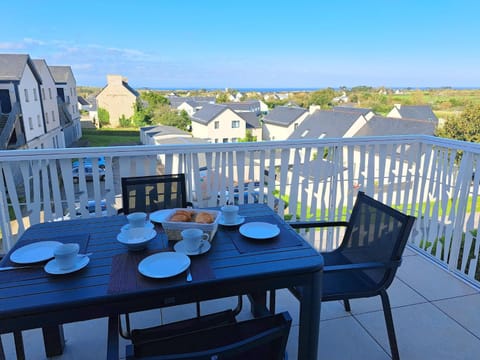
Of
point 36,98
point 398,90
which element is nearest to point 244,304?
point 36,98

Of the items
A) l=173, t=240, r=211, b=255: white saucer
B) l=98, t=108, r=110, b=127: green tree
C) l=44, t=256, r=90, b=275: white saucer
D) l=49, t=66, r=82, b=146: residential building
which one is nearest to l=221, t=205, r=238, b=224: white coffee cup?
l=173, t=240, r=211, b=255: white saucer

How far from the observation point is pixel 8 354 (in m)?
1.92

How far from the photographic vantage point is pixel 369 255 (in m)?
1.96

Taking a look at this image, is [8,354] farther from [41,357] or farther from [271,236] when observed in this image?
[271,236]

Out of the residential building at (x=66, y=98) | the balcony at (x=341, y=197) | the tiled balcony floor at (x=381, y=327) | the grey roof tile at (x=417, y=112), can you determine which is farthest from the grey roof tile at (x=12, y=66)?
the grey roof tile at (x=417, y=112)

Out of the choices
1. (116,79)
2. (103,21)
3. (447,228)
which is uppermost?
(103,21)

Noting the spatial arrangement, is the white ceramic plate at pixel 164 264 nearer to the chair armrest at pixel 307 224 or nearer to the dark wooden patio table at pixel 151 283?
the dark wooden patio table at pixel 151 283

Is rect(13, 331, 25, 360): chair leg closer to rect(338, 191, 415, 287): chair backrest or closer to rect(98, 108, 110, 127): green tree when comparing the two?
rect(338, 191, 415, 287): chair backrest

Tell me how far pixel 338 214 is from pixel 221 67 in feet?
110

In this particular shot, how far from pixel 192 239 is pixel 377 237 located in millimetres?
1155

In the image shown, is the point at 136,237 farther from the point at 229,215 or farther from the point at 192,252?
the point at 229,215

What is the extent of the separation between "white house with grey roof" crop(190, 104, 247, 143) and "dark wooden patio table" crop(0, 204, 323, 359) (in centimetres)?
2630

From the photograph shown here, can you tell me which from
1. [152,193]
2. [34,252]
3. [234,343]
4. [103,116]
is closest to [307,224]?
[152,193]

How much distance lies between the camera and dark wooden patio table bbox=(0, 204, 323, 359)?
1.12 metres
